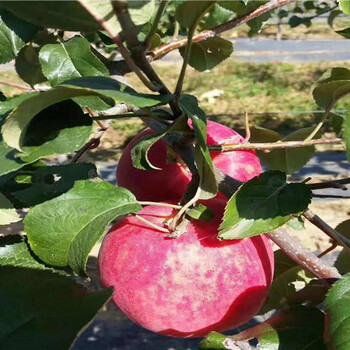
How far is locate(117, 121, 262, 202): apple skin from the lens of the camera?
75 cm

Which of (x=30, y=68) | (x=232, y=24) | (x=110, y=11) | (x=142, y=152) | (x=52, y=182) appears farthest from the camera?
(x=30, y=68)

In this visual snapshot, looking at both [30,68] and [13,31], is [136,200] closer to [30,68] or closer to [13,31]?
[13,31]

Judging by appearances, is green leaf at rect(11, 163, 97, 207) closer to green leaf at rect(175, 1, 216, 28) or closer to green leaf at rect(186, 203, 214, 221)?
green leaf at rect(186, 203, 214, 221)

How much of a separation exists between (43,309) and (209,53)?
1.88 feet

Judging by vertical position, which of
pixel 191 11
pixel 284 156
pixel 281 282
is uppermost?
pixel 191 11

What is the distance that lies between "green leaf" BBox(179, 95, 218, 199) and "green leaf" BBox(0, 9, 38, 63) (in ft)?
0.77

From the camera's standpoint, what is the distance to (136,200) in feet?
2.01

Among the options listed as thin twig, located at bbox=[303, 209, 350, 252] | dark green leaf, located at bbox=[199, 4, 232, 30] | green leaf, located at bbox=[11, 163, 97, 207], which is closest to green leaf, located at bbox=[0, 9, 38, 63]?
green leaf, located at bbox=[11, 163, 97, 207]

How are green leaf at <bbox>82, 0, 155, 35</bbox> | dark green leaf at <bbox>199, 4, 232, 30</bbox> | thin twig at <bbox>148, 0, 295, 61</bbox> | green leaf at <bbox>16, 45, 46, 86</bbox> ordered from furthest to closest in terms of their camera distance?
dark green leaf at <bbox>199, 4, 232, 30</bbox>, green leaf at <bbox>16, 45, 46, 86</bbox>, thin twig at <bbox>148, 0, 295, 61</bbox>, green leaf at <bbox>82, 0, 155, 35</bbox>

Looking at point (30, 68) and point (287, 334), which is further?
point (30, 68)

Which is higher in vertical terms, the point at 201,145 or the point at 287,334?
the point at 201,145

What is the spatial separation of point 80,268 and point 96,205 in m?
0.06

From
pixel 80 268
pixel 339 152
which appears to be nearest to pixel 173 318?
pixel 80 268

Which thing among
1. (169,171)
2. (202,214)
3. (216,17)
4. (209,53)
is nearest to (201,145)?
(202,214)
